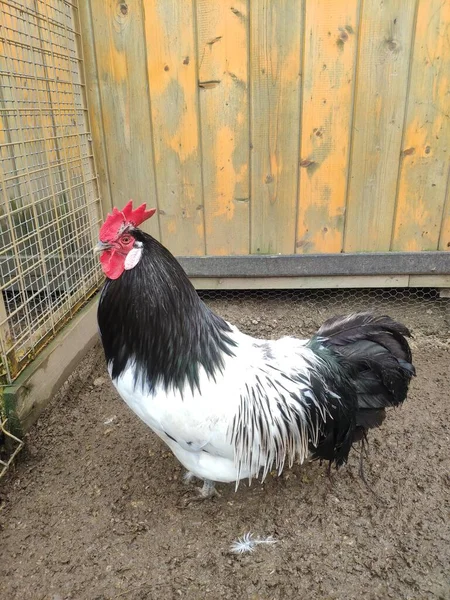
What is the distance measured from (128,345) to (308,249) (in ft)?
6.17

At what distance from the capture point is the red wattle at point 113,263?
187cm

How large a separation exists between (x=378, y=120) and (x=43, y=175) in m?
2.23

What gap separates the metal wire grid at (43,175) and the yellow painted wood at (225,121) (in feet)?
2.72

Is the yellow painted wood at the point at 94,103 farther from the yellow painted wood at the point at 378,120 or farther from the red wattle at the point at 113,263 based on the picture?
the yellow painted wood at the point at 378,120

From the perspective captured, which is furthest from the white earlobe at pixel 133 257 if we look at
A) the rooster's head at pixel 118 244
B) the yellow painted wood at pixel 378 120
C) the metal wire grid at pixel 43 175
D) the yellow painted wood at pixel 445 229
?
the yellow painted wood at pixel 445 229

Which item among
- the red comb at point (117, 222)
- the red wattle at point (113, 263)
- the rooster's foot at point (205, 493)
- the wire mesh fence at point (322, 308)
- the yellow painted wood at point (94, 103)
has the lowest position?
the rooster's foot at point (205, 493)

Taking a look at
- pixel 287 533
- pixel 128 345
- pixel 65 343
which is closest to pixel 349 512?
pixel 287 533

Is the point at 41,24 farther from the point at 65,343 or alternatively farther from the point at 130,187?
the point at 65,343

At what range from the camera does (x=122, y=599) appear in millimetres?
1787

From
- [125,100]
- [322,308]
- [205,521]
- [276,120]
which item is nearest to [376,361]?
[205,521]

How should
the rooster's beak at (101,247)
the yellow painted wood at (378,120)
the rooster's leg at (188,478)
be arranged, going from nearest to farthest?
the rooster's beak at (101,247)
the rooster's leg at (188,478)
the yellow painted wood at (378,120)

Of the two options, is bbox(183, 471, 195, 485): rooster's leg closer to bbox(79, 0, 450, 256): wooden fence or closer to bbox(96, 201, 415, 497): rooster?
bbox(96, 201, 415, 497): rooster

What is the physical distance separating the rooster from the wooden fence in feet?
4.63

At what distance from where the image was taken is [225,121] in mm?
3102
